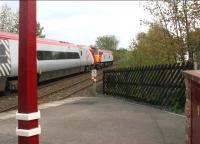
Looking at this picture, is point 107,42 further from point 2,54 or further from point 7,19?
point 2,54

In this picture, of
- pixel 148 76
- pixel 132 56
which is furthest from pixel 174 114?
pixel 132 56

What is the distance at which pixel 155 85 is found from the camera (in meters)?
17.7

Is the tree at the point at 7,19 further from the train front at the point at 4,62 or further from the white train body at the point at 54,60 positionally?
A: the train front at the point at 4,62

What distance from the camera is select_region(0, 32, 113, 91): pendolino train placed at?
75.4 feet

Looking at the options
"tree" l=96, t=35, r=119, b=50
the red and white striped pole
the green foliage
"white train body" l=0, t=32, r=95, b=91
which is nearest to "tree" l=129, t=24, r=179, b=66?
the green foliage

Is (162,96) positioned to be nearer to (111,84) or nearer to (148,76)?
(148,76)

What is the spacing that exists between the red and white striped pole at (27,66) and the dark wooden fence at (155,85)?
37.0ft

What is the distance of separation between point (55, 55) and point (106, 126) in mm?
21002

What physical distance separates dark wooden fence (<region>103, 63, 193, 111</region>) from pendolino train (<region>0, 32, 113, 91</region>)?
5.59 metres

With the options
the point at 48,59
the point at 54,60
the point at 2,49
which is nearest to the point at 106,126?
the point at 2,49

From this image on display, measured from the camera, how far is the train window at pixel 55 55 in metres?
29.2

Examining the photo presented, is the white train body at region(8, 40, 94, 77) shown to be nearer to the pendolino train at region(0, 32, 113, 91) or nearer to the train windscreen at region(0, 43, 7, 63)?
the pendolino train at region(0, 32, 113, 91)

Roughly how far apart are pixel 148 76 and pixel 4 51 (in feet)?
26.4

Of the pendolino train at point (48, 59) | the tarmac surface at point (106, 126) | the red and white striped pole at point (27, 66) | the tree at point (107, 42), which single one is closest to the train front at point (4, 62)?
the pendolino train at point (48, 59)
